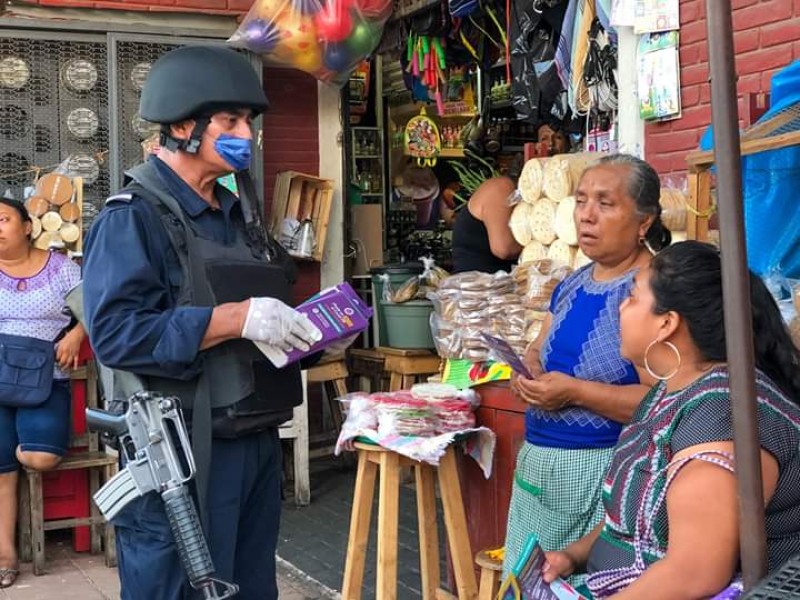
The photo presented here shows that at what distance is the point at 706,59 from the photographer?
14.3ft

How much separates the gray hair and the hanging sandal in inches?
156

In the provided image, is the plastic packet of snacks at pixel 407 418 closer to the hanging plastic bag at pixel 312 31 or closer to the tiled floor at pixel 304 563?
the tiled floor at pixel 304 563

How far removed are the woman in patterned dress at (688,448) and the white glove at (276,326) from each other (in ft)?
2.90

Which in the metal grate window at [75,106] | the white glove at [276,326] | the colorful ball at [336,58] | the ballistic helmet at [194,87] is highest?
the colorful ball at [336,58]

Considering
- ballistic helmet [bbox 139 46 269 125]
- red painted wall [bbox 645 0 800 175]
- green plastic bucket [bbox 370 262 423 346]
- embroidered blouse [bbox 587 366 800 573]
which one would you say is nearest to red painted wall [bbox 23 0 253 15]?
green plastic bucket [bbox 370 262 423 346]

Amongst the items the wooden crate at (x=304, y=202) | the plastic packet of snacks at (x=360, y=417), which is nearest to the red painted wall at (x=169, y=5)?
the wooden crate at (x=304, y=202)

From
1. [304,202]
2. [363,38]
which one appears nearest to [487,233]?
[363,38]

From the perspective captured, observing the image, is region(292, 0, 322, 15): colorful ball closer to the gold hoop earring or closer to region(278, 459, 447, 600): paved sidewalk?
region(278, 459, 447, 600): paved sidewalk

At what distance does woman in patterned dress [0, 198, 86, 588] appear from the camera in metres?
5.57

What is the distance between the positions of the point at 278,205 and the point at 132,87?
1247 mm

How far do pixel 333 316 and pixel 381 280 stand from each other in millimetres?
4164

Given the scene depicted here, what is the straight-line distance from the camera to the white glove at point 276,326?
8.89 feet

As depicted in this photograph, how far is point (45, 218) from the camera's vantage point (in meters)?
6.05

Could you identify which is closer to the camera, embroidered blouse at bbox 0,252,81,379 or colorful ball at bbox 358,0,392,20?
embroidered blouse at bbox 0,252,81,379
